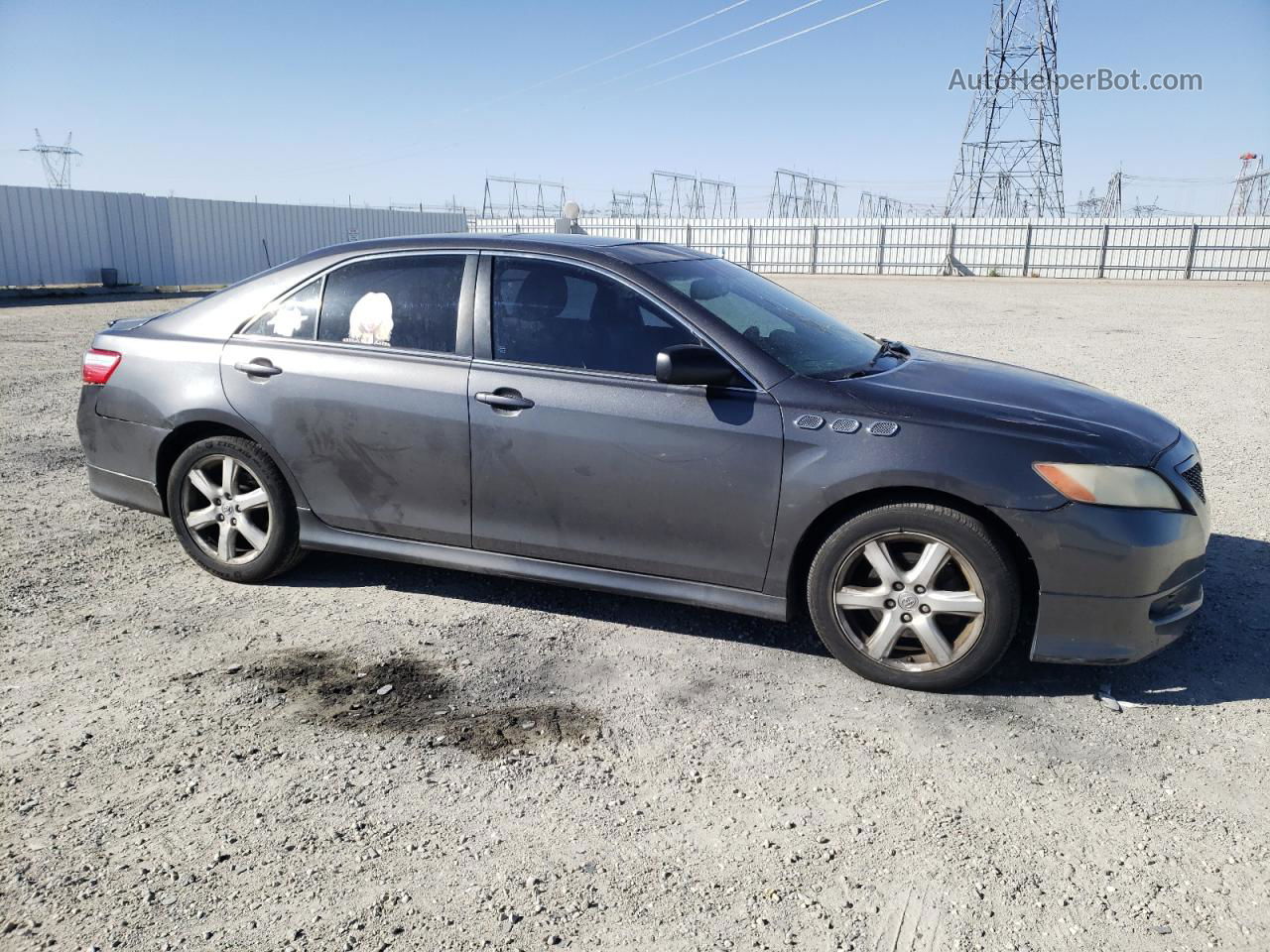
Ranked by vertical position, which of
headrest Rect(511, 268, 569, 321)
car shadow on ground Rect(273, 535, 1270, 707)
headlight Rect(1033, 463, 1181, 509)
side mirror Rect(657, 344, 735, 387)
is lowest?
car shadow on ground Rect(273, 535, 1270, 707)

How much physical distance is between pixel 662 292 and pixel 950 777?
218 centimetres

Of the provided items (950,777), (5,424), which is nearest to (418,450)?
(950,777)

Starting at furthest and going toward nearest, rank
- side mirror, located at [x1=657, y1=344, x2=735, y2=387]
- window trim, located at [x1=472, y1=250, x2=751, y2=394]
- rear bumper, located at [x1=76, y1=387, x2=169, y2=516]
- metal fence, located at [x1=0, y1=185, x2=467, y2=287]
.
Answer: metal fence, located at [x1=0, y1=185, x2=467, y2=287], rear bumper, located at [x1=76, y1=387, x2=169, y2=516], window trim, located at [x1=472, y1=250, x2=751, y2=394], side mirror, located at [x1=657, y1=344, x2=735, y2=387]

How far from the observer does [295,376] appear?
174 inches

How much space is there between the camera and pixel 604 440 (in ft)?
12.7

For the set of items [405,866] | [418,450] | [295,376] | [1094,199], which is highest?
[1094,199]

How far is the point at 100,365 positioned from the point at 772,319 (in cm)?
339

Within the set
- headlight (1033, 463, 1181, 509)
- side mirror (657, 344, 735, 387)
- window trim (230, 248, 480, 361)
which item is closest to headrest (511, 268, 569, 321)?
window trim (230, 248, 480, 361)

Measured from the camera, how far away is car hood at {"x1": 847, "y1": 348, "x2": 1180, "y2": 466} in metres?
3.53

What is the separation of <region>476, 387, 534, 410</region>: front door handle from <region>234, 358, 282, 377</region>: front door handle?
1.10 metres

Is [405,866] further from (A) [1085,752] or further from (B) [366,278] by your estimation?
(B) [366,278]

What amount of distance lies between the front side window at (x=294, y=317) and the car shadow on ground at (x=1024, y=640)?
1222 mm

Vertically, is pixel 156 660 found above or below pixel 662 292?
below

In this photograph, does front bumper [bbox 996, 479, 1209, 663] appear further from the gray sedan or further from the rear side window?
the rear side window
